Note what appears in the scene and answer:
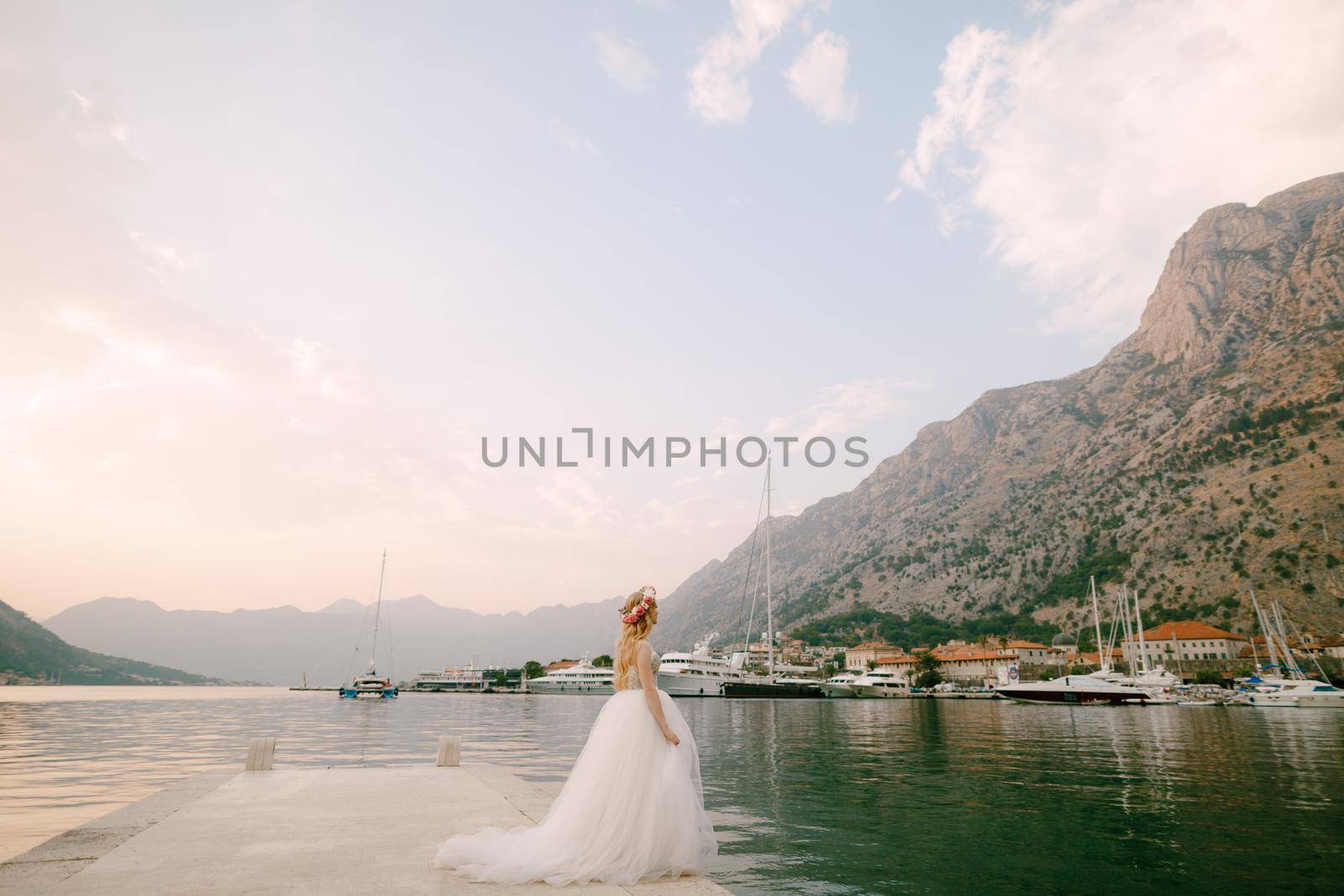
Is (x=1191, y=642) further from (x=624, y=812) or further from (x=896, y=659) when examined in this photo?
(x=624, y=812)

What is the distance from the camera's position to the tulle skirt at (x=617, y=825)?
19.4 ft

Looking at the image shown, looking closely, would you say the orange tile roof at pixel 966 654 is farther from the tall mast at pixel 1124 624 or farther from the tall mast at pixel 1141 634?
the tall mast at pixel 1141 634

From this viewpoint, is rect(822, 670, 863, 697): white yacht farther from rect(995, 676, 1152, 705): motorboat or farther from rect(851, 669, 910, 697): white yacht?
rect(995, 676, 1152, 705): motorboat

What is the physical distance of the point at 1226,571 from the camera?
360 feet

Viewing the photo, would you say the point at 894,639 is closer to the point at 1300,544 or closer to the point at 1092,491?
the point at 1092,491

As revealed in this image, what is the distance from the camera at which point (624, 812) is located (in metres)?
6.32

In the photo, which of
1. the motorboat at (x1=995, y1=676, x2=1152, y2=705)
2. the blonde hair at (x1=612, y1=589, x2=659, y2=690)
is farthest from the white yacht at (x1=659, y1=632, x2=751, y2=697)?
the blonde hair at (x1=612, y1=589, x2=659, y2=690)

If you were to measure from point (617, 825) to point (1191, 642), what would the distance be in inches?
5369

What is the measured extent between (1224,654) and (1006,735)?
102324mm

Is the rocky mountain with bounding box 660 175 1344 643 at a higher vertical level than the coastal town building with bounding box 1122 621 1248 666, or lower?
higher

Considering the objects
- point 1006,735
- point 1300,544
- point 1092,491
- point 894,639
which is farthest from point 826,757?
point 894,639

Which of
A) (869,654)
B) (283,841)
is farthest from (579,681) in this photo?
(283,841)

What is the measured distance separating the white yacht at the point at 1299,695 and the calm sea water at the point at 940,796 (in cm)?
5489

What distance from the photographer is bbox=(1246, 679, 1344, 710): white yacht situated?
74750 mm
